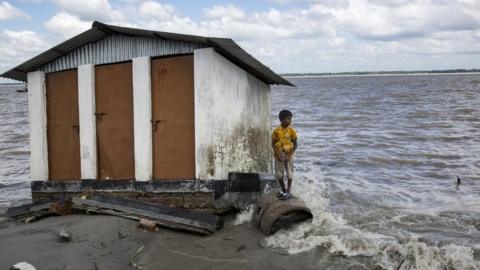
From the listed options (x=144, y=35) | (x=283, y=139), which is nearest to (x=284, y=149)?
(x=283, y=139)

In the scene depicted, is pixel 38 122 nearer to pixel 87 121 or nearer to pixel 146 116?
pixel 87 121

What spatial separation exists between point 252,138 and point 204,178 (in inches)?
71.4

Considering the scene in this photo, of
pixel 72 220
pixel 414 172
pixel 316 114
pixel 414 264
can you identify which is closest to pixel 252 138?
pixel 72 220

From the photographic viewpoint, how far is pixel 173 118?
9.23 metres

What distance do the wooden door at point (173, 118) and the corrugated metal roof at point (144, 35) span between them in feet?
1.79

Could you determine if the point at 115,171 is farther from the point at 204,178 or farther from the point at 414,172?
the point at 414,172

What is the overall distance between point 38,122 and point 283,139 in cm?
543

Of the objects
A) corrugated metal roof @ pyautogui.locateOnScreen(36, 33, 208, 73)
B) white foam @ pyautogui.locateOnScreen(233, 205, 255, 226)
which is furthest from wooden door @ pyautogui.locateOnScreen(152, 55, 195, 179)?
white foam @ pyautogui.locateOnScreen(233, 205, 255, 226)

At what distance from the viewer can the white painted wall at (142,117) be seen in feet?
30.6

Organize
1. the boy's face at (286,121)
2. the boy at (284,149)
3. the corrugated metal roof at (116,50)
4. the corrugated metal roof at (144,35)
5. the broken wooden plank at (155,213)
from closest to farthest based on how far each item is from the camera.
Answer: the broken wooden plank at (155,213) → the boy's face at (286,121) → the boy at (284,149) → the corrugated metal roof at (144,35) → the corrugated metal roof at (116,50)

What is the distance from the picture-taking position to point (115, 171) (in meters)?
9.80

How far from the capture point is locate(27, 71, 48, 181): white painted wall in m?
10.5

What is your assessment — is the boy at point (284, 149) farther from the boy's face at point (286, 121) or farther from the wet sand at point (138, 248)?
the wet sand at point (138, 248)

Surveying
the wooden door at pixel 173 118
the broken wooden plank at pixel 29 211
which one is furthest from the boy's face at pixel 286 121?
the broken wooden plank at pixel 29 211
